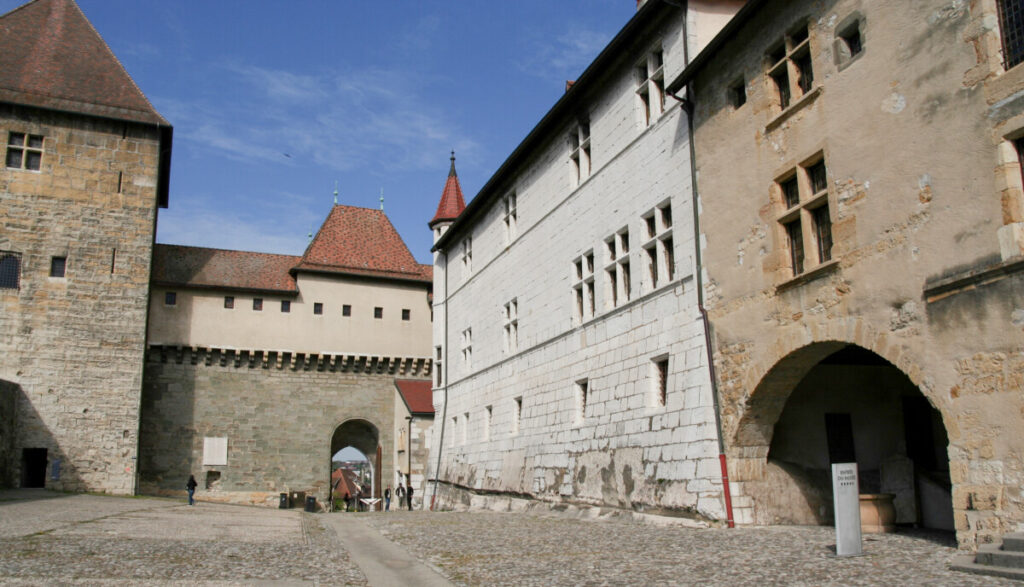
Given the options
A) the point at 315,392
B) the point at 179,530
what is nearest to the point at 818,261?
the point at 179,530

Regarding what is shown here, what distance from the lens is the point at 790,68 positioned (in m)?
12.3

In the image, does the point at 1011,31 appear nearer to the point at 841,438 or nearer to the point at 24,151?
the point at 841,438

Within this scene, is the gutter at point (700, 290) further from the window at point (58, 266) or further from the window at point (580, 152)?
the window at point (58, 266)

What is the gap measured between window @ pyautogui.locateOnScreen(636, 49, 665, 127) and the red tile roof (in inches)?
674

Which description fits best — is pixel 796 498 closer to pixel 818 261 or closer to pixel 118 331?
pixel 818 261

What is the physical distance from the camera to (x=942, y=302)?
364 inches

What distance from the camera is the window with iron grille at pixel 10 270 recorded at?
26.2 m

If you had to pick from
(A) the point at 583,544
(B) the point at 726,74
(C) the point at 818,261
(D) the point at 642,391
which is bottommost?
(A) the point at 583,544

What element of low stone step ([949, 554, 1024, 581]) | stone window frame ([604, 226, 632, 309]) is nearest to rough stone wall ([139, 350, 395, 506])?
stone window frame ([604, 226, 632, 309])

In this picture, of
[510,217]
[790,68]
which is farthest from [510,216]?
[790,68]

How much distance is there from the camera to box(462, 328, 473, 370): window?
27.5m

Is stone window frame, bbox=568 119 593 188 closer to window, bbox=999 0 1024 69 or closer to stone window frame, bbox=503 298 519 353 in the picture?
stone window frame, bbox=503 298 519 353

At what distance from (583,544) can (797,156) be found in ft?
20.4

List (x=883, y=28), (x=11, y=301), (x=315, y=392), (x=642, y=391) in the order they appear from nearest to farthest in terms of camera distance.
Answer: (x=883, y=28)
(x=642, y=391)
(x=11, y=301)
(x=315, y=392)
